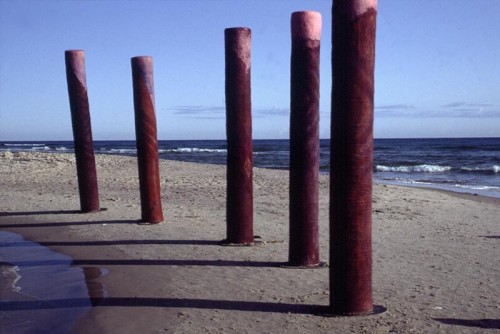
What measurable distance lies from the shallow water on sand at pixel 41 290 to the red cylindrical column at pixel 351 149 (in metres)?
2.13

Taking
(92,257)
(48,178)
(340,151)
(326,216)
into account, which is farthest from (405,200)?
(48,178)

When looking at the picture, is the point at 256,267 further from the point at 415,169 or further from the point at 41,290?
the point at 415,169

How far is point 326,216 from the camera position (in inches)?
402

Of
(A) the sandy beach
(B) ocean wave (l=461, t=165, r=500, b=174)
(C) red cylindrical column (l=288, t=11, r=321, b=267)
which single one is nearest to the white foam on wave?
(B) ocean wave (l=461, t=165, r=500, b=174)

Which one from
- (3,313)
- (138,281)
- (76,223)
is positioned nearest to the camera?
(3,313)

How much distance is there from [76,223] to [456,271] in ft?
18.5

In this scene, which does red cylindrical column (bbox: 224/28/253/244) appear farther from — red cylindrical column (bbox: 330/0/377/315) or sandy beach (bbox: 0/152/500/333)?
red cylindrical column (bbox: 330/0/377/315)

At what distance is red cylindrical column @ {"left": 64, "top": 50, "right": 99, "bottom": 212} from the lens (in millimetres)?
9742

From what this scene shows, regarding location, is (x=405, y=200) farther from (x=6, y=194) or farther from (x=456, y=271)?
(x=6, y=194)

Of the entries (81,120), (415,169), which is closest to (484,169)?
(415,169)

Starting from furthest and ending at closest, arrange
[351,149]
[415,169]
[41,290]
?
[415,169], [41,290], [351,149]

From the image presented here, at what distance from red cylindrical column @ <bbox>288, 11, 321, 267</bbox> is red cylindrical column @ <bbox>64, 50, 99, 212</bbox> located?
494 centimetres

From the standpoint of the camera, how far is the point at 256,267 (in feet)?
20.6

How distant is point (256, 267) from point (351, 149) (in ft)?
7.57
